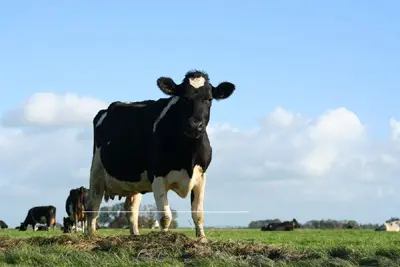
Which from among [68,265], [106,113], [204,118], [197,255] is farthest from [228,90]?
[68,265]

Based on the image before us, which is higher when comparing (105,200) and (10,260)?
(105,200)

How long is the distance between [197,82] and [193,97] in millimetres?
474

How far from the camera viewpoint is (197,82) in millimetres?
15219

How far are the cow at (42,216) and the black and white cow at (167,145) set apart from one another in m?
39.2

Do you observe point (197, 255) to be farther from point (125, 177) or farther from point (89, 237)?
point (125, 177)

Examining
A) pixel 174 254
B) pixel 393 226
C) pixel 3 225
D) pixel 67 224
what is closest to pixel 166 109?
pixel 174 254

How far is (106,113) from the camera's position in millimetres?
19172

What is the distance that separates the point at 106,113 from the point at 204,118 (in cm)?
508

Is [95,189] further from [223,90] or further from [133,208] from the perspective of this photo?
[223,90]

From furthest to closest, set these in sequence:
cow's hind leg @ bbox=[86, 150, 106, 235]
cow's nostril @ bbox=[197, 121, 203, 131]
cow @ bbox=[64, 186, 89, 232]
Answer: cow @ bbox=[64, 186, 89, 232] < cow's hind leg @ bbox=[86, 150, 106, 235] < cow's nostril @ bbox=[197, 121, 203, 131]

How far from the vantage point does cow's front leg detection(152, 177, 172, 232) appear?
49.5 feet

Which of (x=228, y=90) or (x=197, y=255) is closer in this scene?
(x=197, y=255)

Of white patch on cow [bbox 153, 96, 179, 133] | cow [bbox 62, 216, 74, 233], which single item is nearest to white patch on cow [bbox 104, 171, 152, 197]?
white patch on cow [bbox 153, 96, 179, 133]

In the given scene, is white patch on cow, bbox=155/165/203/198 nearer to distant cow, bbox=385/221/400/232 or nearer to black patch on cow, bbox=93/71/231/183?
black patch on cow, bbox=93/71/231/183
